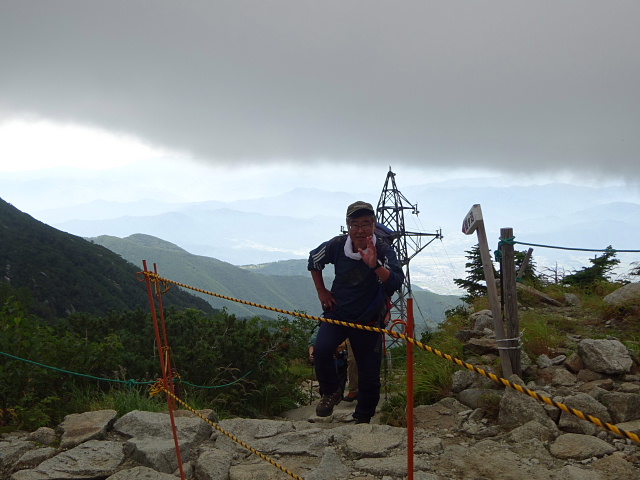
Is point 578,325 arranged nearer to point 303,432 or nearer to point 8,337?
point 303,432

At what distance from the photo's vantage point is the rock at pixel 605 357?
567 centimetres

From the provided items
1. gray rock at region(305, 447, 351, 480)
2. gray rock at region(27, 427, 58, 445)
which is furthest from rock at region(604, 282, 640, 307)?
gray rock at region(27, 427, 58, 445)

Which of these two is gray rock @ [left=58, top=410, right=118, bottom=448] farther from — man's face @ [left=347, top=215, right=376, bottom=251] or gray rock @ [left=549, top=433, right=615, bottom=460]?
gray rock @ [left=549, top=433, right=615, bottom=460]

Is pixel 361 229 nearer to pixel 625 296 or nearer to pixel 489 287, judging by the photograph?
pixel 489 287

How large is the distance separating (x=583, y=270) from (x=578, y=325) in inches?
280

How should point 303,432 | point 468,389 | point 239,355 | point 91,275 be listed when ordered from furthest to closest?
point 91,275 → point 239,355 → point 468,389 → point 303,432

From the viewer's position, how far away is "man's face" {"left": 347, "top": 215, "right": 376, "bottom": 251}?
4609 mm

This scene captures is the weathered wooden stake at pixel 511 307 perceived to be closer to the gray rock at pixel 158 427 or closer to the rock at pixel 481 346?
the rock at pixel 481 346

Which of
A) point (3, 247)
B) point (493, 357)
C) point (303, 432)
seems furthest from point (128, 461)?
point (3, 247)

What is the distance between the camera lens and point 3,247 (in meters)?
80.6

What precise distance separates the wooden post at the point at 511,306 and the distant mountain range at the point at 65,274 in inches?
2359

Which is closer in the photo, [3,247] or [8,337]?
[8,337]

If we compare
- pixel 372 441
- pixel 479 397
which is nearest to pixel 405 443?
A: pixel 372 441

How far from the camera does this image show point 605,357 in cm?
575
